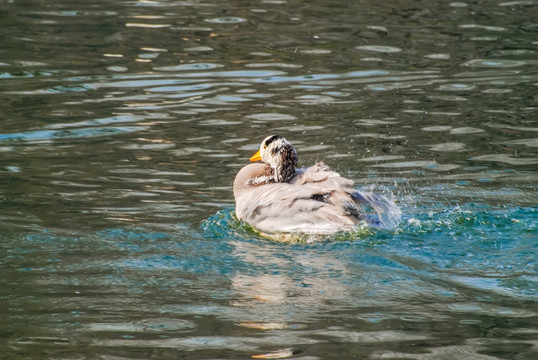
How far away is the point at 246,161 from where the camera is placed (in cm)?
1163

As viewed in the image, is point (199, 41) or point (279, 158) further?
point (199, 41)

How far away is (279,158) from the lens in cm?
980

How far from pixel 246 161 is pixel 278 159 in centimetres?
187

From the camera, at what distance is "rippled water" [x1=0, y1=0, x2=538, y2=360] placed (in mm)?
6562

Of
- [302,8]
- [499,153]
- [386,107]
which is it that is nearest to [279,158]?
[499,153]

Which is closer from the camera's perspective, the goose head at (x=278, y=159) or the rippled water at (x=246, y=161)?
the rippled water at (x=246, y=161)

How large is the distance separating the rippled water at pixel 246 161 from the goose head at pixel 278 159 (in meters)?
0.63

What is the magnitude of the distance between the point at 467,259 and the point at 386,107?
6.02m

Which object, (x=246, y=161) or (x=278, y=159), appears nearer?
(x=278, y=159)

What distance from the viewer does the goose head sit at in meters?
9.79

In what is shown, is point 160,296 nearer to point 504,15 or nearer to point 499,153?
point 499,153

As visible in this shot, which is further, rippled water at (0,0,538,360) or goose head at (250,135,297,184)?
goose head at (250,135,297,184)

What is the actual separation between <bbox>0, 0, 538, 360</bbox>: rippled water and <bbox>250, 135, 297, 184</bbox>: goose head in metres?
0.63

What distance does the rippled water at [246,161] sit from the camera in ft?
21.5
